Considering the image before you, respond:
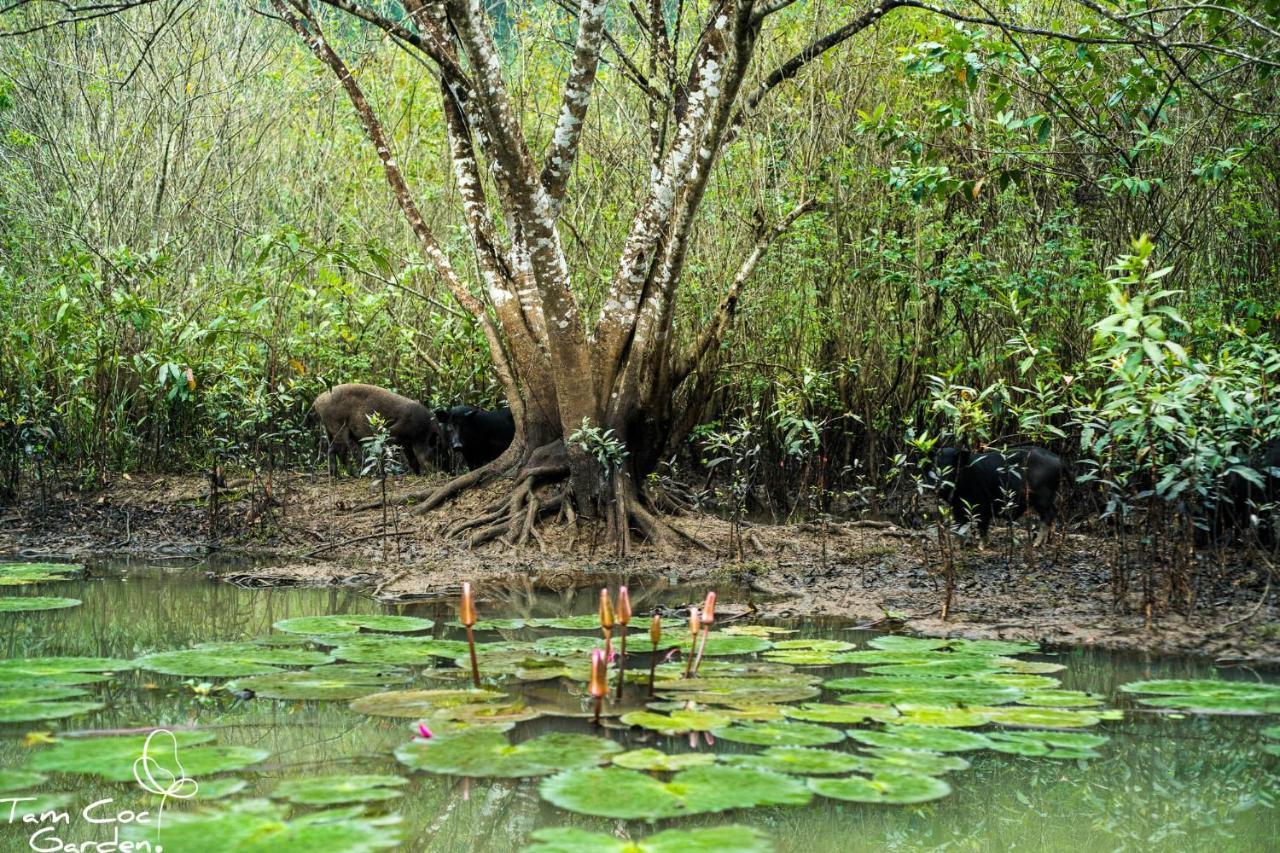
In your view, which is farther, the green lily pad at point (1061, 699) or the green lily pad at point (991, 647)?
the green lily pad at point (991, 647)

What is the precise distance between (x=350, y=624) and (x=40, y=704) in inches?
72.5

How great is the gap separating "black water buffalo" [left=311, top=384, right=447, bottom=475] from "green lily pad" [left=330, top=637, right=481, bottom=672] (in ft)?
19.5

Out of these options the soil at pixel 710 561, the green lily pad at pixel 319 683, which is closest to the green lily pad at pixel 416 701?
the green lily pad at pixel 319 683

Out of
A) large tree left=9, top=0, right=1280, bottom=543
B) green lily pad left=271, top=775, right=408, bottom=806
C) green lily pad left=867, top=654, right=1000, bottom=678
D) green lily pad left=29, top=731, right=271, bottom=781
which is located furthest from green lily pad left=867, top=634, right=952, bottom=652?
large tree left=9, top=0, right=1280, bottom=543

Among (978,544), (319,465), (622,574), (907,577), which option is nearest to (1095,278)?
(978,544)

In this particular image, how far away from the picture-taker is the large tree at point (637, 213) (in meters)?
8.07

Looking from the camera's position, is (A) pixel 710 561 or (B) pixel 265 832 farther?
(A) pixel 710 561

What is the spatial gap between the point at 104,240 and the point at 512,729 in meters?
9.14

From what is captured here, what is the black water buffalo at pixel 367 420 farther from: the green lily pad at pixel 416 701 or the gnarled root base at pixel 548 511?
the green lily pad at pixel 416 701

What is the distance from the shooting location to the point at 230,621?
6.41m

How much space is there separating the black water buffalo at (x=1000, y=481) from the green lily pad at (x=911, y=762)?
3854 mm

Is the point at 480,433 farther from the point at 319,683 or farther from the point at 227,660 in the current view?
the point at 319,683

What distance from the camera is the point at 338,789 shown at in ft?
11.4

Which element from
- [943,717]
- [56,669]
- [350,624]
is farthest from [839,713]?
[56,669]
